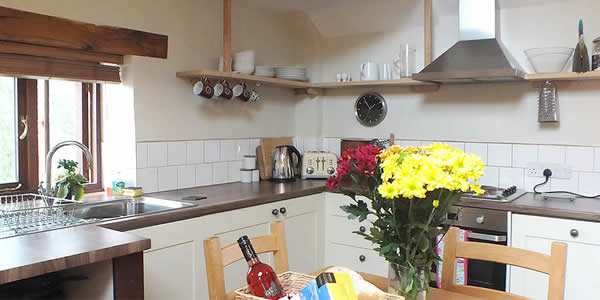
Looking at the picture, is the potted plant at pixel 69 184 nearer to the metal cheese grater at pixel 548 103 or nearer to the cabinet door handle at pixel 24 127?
the cabinet door handle at pixel 24 127

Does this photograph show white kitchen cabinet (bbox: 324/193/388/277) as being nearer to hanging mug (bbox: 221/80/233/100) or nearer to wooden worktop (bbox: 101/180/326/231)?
wooden worktop (bbox: 101/180/326/231)

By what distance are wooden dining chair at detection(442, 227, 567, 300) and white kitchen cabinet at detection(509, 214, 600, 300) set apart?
0.98m

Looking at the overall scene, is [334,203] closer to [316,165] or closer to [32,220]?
[316,165]

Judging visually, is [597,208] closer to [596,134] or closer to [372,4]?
[596,134]

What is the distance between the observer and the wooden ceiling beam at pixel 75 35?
7.43 ft

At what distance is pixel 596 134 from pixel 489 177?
0.66m

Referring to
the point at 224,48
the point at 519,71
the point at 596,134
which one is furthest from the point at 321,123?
the point at 596,134

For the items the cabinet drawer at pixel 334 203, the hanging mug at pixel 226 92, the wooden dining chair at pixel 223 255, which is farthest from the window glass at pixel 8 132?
the cabinet drawer at pixel 334 203

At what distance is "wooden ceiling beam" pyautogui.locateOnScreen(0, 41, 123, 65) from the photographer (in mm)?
2273

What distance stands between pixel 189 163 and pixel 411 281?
2200 millimetres

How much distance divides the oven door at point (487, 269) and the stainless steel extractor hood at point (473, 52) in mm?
894

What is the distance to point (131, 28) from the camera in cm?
277

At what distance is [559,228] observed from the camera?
2.50m

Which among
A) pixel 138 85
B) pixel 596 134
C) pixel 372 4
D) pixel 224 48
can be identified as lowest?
pixel 596 134
